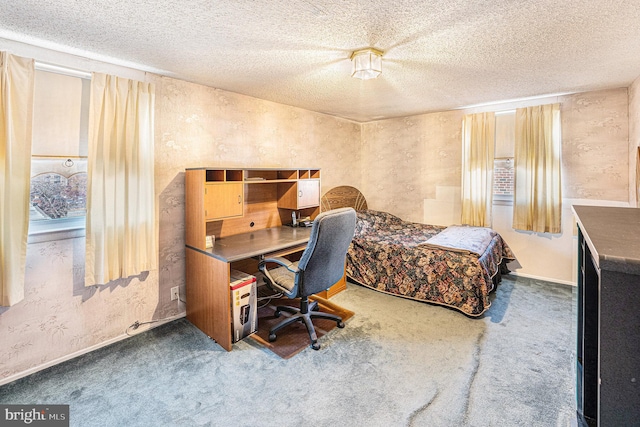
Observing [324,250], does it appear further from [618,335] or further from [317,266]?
[618,335]

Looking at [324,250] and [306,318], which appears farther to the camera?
[306,318]

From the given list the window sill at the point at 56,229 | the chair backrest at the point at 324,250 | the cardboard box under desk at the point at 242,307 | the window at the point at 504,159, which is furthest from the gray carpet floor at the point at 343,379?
the window at the point at 504,159

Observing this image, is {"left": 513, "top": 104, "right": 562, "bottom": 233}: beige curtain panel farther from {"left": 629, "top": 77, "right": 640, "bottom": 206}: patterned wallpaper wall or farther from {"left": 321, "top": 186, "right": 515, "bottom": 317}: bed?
{"left": 629, "top": 77, "right": 640, "bottom": 206}: patterned wallpaper wall

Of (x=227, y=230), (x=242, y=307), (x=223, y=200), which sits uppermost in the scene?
(x=223, y=200)

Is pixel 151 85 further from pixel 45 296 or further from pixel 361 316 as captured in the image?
pixel 361 316

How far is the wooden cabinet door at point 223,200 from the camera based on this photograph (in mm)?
2695

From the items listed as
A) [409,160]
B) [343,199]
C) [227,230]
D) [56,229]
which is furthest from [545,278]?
[56,229]

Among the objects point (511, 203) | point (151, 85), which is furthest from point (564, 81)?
point (151, 85)

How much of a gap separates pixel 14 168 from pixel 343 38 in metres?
2.37

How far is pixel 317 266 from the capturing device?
2467mm

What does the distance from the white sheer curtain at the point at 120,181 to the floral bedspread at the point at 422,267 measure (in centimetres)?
231

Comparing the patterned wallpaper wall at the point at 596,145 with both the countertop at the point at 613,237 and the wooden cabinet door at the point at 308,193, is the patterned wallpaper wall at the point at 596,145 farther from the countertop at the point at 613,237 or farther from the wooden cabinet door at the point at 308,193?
the wooden cabinet door at the point at 308,193

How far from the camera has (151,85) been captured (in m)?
2.59

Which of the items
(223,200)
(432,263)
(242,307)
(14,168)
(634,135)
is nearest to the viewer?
(14,168)
